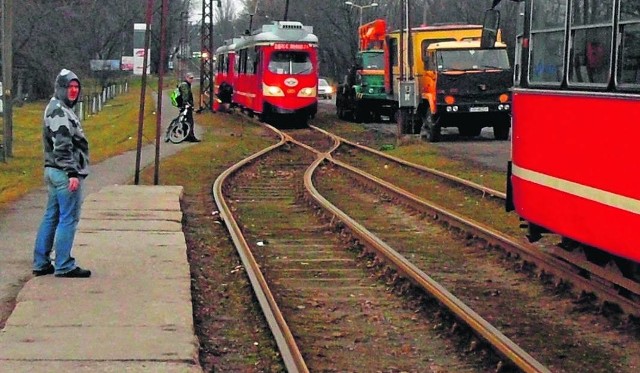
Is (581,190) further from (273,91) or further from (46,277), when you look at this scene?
(273,91)

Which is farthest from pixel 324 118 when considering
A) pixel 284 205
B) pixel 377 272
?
pixel 377 272

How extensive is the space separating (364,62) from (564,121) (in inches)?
1297

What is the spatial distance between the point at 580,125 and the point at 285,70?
2872 cm

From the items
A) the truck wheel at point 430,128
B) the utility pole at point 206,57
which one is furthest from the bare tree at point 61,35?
the truck wheel at point 430,128

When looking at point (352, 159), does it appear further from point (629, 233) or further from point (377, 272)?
point (629, 233)

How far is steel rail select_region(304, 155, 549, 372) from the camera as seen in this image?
7.33m

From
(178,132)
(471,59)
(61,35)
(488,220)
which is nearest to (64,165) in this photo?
(488,220)

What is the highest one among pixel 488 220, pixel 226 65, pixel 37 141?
pixel 226 65

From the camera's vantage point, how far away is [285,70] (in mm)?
37656

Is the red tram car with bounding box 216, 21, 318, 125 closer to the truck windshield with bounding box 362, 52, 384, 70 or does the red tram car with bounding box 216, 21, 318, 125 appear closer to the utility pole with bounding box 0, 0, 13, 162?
the truck windshield with bounding box 362, 52, 384, 70

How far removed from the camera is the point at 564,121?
31.7 ft

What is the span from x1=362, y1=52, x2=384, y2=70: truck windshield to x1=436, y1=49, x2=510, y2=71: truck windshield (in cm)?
1285

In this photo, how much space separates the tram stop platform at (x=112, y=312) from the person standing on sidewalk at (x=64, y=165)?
0.33m

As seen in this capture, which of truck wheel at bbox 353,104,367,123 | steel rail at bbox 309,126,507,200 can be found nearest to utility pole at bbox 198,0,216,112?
truck wheel at bbox 353,104,367,123
